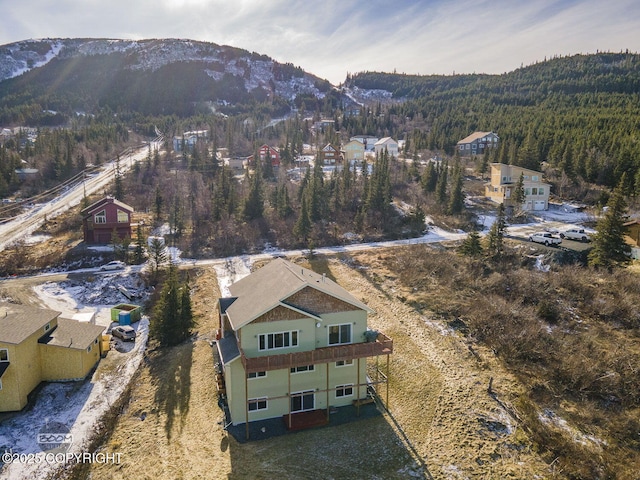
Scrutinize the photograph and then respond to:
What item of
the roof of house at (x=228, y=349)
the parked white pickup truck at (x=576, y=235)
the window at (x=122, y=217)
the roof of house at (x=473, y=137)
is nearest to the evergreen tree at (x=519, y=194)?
the parked white pickup truck at (x=576, y=235)

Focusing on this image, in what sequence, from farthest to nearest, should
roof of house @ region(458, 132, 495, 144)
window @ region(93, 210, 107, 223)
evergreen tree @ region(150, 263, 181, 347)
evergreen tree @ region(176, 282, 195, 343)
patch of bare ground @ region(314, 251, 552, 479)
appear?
roof of house @ region(458, 132, 495, 144)
window @ region(93, 210, 107, 223)
evergreen tree @ region(176, 282, 195, 343)
evergreen tree @ region(150, 263, 181, 347)
patch of bare ground @ region(314, 251, 552, 479)

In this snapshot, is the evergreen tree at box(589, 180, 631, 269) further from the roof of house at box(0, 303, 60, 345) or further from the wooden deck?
the roof of house at box(0, 303, 60, 345)

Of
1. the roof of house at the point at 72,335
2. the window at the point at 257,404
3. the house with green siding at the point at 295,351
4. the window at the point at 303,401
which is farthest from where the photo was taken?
the roof of house at the point at 72,335

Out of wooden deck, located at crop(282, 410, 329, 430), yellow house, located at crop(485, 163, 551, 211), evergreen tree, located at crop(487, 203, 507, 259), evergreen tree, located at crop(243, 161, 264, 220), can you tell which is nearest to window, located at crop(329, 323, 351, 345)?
wooden deck, located at crop(282, 410, 329, 430)

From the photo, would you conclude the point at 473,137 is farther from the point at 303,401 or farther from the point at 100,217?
the point at 303,401

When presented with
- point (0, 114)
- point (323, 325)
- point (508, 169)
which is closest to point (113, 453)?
point (323, 325)

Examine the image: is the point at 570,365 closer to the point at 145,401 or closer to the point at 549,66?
the point at 145,401

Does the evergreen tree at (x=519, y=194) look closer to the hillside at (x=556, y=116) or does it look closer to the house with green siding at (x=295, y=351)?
the hillside at (x=556, y=116)
